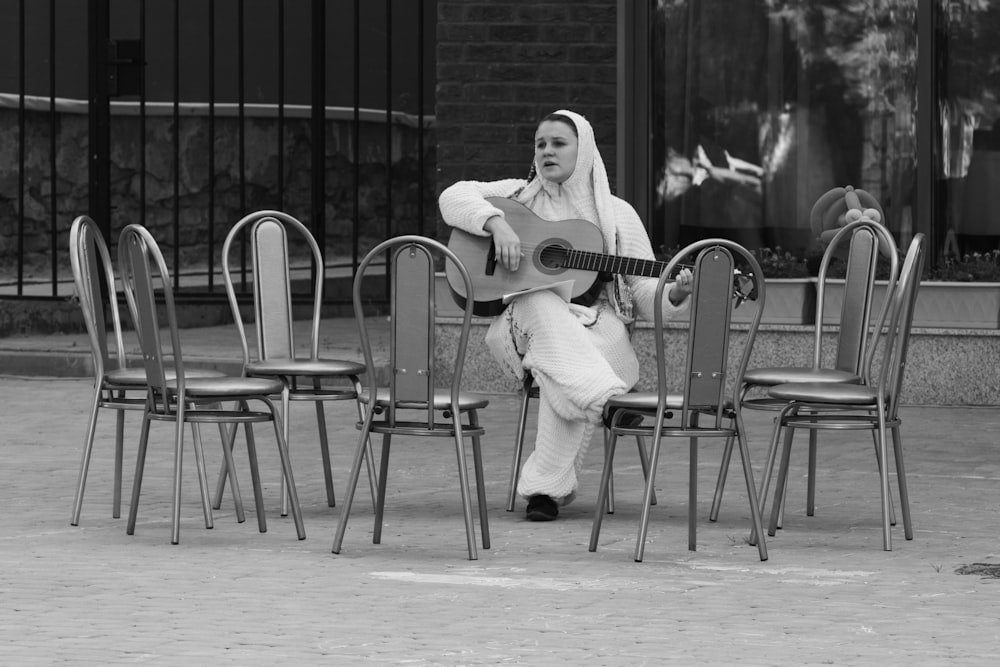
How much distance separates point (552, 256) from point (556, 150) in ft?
1.23

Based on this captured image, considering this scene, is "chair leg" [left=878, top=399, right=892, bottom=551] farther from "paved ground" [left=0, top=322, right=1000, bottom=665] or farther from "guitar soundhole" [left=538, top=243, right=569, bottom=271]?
"guitar soundhole" [left=538, top=243, right=569, bottom=271]

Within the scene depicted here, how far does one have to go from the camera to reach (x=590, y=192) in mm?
7199

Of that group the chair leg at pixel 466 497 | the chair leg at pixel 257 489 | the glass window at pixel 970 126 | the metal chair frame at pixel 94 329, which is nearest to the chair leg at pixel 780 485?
the chair leg at pixel 466 497

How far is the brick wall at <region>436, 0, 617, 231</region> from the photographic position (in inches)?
466

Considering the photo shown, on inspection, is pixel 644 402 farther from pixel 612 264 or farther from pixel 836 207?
pixel 836 207

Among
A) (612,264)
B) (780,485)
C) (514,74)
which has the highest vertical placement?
(514,74)

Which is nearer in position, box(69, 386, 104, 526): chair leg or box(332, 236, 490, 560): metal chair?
box(332, 236, 490, 560): metal chair

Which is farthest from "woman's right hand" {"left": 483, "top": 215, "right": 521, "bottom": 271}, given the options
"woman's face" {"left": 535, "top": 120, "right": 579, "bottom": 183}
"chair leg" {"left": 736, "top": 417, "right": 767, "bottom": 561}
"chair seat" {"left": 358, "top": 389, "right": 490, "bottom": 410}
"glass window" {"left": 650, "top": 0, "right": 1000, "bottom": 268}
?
"glass window" {"left": 650, "top": 0, "right": 1000, "bottom": 268}

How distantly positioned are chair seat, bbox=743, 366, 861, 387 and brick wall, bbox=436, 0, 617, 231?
509cm

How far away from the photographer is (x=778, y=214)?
12.0 metres

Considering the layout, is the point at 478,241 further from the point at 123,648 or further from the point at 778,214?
the point at 778,214

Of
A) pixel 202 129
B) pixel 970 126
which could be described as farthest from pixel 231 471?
pixel 202 129

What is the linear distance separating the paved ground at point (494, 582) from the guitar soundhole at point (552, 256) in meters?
0.87

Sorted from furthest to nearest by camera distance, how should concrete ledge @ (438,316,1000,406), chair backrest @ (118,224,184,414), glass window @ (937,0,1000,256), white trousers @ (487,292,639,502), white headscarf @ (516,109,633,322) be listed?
glass window @ (937,0,1000,256)
concrete ledge @ (438,316,1000,406)
white headscarf @ (516,109,633,322)
white trousers @ (487,292,639,502)
chair backrest @ (118,224,184,414)
